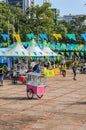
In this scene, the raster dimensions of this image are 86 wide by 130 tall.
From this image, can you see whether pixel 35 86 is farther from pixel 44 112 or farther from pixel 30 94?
pixel 44 112

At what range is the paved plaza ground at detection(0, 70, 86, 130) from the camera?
14.8 metres

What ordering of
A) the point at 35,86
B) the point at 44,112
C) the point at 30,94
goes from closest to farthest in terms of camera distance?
the point at 44,112, the point at 35,86, the point at 30,94

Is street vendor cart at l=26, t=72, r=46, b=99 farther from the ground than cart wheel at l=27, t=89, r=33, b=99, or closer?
farther from the ground

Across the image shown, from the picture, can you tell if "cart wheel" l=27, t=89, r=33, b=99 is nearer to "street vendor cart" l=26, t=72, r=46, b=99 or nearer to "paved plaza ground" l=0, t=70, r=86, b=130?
"street vendor cart" l=26, t=72, r=46, b=99

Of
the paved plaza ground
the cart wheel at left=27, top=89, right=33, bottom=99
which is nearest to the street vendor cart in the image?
the cart wheel at left=27, top=89, right=33, bottom=99

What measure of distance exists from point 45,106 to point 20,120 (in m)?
3.95

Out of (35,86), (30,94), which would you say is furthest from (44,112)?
(30,94)

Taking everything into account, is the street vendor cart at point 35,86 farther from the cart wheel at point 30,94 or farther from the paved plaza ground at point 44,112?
the paved plaza ground at point 44,112

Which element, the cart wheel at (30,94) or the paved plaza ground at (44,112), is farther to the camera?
the cart wheel at (30,94)

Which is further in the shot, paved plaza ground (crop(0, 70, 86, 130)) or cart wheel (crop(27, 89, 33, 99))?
cart wheel (crop(27, 89, 33, 99))

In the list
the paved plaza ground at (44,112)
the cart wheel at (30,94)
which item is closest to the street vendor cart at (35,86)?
the cart wheel at (30,94)

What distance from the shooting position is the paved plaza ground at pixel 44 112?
48.4ft

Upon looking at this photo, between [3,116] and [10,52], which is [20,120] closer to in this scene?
[3,116]

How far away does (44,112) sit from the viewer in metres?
17.7
